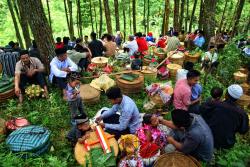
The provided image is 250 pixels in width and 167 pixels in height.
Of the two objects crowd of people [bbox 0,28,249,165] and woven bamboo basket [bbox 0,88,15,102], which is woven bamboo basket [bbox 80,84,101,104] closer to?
crowd of people [bbox 0,28,249,165]

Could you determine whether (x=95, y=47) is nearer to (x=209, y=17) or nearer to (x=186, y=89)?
(x=186, y=89)

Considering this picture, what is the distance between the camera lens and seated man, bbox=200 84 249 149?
4766mm

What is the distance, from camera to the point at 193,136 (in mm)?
4160

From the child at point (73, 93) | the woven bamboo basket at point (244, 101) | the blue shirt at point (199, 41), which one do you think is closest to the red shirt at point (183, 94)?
the child at point (73, 93)

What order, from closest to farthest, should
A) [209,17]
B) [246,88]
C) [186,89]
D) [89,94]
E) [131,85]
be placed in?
[186,89] → [89,94] → [131,85] → [246,88] → [209,17]

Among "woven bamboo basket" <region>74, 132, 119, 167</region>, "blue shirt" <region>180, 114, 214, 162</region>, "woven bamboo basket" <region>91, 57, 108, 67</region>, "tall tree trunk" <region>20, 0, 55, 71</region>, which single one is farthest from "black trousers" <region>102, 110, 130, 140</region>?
"woven bamboo basket" <region>91, 57, 108, 67</region>

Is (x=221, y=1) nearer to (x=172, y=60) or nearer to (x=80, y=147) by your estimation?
(x=172, y=60)

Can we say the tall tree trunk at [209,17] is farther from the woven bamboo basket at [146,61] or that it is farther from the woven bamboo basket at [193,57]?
the woven bamboo basket at [146,61]

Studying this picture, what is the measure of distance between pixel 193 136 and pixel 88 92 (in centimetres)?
399

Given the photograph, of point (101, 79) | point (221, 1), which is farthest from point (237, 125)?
point (221, 1)

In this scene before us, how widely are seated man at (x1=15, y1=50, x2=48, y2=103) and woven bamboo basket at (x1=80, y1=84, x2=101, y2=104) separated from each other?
114 centimetres

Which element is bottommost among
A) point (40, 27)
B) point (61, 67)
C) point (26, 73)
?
point (26, 73)

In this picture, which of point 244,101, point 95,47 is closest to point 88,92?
point 95,47

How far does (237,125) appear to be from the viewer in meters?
4.90
